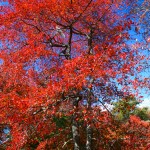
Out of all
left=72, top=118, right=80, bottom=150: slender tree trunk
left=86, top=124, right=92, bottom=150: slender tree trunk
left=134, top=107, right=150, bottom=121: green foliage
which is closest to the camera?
left=86, top=124, right=92, bottom=150: slender tree trunk

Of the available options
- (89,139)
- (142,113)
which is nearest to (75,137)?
(89,139)

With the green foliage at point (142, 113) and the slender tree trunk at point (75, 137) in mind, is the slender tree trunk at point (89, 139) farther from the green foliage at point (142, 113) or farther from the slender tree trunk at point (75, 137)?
the green foliage at point (142, 113)

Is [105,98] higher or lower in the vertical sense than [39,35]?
lower

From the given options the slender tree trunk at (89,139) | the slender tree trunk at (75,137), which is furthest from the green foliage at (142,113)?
the slender tree trunk at (89,139)

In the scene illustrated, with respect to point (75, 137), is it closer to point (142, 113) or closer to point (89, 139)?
point (89, 139)

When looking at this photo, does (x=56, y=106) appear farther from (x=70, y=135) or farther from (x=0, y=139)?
(x=0, y=139)

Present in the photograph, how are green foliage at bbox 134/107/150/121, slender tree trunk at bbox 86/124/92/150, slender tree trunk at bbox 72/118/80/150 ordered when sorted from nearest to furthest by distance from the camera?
slender tree trunk at bbox 86/124/92/150
slender tree trunk at bbox 72/118/80/150
green foliage at bbox 134/107/150/121

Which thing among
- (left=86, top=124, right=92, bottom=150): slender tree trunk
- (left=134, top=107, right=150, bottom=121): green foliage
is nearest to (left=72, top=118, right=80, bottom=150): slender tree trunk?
(left=86, top=124, right=92, bottom=150): slender tree trunk

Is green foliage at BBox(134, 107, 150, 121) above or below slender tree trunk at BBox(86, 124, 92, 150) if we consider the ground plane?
above

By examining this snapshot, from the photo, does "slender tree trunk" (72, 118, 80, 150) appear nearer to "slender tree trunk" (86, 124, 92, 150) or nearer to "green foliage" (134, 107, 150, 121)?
"slender tree trunk" (86, 124, 92, 150)

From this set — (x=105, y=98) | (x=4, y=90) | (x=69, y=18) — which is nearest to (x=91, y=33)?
(x=69, y=18)

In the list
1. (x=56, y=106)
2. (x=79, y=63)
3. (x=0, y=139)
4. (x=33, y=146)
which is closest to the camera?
(x=56, y=106)

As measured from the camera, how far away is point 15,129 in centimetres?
1280

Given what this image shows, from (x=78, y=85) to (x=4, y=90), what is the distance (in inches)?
401
